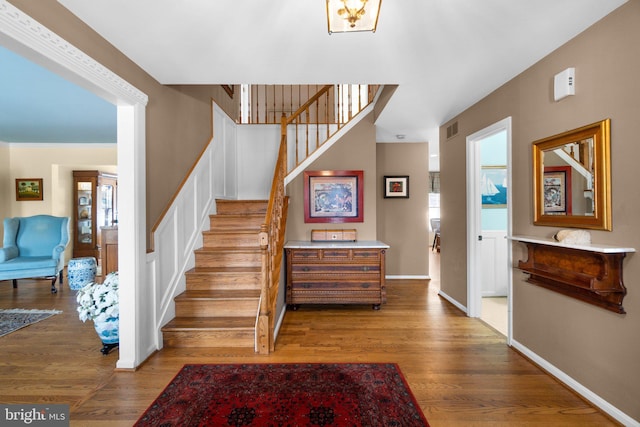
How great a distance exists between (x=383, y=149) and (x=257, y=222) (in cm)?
268

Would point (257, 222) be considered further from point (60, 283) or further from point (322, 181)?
point (60, 283)

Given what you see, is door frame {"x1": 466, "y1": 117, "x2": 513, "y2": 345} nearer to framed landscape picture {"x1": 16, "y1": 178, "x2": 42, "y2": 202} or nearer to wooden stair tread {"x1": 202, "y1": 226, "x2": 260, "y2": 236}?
wooden stair tread {"x1": 202, "y1": 226, "x2": 260, "y2": 236}

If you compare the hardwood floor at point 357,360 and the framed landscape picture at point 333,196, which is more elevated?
the framed landscape picture at point 333,196

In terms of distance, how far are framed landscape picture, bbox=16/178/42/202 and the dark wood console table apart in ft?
26.2

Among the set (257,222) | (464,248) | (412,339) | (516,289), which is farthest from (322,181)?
(516,289)

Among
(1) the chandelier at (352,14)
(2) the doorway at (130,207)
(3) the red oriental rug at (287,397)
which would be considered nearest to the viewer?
(1) the chandelier at (352,14)

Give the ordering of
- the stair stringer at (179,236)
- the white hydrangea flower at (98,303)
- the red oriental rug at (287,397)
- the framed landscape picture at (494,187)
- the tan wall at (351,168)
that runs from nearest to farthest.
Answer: the red oriental rug at (287,397) → the white hydrangea flower at (98,303) → the stair stringer at (179,236) → the framed landscape picture at (494,187) → the tan wall at (351,168)

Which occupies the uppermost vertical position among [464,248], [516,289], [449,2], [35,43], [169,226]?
[449,2]

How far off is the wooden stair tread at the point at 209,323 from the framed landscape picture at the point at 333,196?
1763mm

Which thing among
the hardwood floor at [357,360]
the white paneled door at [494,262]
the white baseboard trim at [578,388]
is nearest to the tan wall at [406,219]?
the white paneled door at [494,262]

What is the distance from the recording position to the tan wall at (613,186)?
1666 mm

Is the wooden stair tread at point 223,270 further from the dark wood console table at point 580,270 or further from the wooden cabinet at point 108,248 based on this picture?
the dark wood console table at point 580,270

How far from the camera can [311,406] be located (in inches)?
74.0

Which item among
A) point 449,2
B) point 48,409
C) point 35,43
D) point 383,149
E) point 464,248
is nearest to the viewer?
point 35,43
